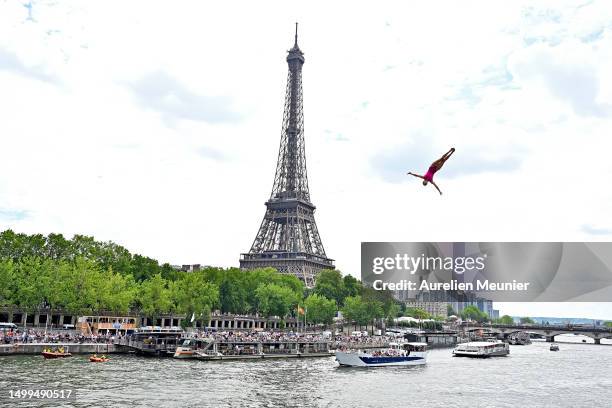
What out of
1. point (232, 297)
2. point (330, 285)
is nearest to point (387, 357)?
point (232, 297)

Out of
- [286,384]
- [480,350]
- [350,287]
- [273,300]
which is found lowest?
[286,384]

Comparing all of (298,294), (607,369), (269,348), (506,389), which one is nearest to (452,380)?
(506,389)

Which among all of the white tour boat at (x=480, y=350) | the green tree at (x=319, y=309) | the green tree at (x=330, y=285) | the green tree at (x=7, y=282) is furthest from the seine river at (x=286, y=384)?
the green tree at (x=330, y=285)

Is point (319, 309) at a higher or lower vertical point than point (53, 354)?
higher

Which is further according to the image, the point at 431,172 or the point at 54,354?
the point at 54,354

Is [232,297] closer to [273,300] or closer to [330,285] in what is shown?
[273,300]

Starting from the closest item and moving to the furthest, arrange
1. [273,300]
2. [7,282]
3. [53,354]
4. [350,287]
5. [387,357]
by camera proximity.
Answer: [53,354] → [387,357] → [7,282] → [273,300] → [350,287]

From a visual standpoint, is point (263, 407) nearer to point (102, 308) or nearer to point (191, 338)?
point (191, 338)
